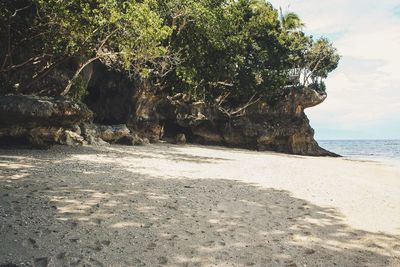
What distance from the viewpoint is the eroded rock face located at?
1298 centimetres

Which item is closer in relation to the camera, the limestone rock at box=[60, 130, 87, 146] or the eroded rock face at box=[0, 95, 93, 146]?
the eroded rock face at box=[0, 95, 93, 146]

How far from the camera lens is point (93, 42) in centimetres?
1647

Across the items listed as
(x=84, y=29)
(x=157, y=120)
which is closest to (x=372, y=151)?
(x=157, y=120)

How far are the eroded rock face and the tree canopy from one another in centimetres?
261

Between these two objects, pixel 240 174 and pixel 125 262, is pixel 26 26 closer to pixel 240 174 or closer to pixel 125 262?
pixel 240 174

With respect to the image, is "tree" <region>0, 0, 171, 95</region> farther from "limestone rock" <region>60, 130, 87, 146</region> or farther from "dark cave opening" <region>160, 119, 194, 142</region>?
"dark cave opening" <region>160, 119, 194, 142</region>

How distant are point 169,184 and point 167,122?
1031 inches

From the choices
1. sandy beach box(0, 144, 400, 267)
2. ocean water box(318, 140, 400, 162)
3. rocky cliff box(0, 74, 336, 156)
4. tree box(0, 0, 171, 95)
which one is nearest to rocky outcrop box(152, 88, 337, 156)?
rocky cliff box(0, 74, 336, 156)

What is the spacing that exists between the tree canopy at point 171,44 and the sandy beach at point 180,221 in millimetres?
6967

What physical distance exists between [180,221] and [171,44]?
22.2 meters

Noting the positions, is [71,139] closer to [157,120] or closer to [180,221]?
[180,221]

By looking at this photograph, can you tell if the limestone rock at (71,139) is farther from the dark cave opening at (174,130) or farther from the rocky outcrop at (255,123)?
the dark cave opening at (174,130)

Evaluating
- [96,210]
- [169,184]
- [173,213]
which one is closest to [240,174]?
[169,184]

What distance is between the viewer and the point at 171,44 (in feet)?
87.6
